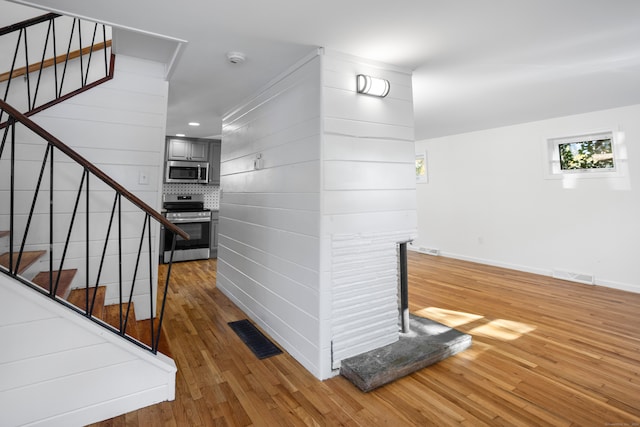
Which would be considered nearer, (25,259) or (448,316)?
(25,259)

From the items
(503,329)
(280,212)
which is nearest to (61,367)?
(280,212)

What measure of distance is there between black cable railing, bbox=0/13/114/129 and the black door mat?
94.8 inches

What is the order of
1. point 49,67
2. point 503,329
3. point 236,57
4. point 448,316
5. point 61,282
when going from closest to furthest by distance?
point 61,282
point 236,57
point 49,67
point 503,329
point 448,316

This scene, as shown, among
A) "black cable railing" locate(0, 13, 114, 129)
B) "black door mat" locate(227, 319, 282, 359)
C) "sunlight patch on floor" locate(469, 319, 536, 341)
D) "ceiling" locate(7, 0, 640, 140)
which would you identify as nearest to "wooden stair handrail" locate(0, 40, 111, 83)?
"black cable railing" locate(0, 13, 114, 129)

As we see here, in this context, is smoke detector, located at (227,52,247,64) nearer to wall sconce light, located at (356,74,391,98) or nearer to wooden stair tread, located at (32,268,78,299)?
wall sconce light, located at (356,74,391,98)

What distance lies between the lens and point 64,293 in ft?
6.06

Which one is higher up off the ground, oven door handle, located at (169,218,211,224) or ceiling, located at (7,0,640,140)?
ceiling, located at (7,0,640,140)

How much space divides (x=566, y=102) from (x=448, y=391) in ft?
12.8

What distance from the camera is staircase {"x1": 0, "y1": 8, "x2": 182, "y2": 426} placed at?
145 cm

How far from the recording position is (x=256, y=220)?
301cm

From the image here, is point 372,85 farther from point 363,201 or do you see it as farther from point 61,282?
point 61,282

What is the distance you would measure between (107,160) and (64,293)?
122 centimetres

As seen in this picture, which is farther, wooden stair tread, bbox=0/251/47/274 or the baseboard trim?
the baseboard trim

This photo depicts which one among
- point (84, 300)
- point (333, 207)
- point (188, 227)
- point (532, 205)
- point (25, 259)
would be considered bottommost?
point (84, 300)
